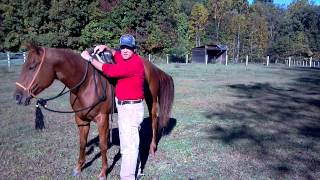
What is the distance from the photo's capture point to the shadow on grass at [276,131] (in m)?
6.49

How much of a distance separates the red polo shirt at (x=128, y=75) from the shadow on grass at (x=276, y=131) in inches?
103

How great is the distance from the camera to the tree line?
43719 mm

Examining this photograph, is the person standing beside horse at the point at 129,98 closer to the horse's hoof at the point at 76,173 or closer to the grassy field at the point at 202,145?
the grassy field at the point at 202,145

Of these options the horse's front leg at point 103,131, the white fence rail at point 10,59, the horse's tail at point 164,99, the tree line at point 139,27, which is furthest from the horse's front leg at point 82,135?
the tree line at point 139,27

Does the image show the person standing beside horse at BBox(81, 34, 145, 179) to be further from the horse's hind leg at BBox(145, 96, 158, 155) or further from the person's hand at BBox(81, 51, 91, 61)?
the horse's hind leg at BBox(145, 96, 158, 155)

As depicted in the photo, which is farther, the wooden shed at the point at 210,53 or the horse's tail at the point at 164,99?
the wooden shed at the point at 210,53

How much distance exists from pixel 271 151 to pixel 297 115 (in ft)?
15.0

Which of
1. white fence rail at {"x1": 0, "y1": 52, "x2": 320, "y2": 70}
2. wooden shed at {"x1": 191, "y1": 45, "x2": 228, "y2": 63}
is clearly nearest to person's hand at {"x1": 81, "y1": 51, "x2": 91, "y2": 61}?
white fence rail at {"x1": 0, "y1": 52, "x2": 320, "y2": 70}

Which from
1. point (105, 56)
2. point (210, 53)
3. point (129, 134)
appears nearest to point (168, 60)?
point (210, 53)

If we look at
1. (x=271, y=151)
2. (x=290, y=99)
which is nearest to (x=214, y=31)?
(x=290, y=99)

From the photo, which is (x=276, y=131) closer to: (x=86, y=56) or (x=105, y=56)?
(x=105, y=56)

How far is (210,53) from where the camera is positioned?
190 ft

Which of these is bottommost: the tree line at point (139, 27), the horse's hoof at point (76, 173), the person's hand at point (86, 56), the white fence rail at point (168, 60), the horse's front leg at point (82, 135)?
the horse's hoof at point (76, 173)

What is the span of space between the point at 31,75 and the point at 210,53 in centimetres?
5388
